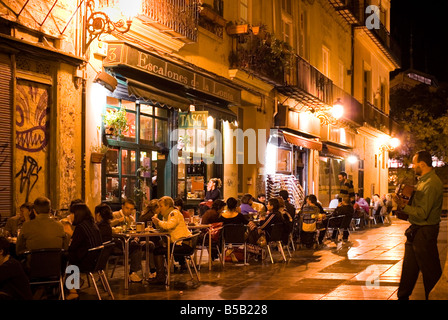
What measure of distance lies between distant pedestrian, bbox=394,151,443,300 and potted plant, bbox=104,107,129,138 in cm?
691

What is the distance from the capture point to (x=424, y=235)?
27.2ft

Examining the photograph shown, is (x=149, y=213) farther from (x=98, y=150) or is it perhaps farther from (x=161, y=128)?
(x=161, y=128)

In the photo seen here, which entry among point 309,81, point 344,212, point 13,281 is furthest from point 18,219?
point 309,81

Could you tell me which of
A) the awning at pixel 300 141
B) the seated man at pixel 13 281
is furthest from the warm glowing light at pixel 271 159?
the seated man at pixel 13 281

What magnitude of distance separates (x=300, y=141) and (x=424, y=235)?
600 inches

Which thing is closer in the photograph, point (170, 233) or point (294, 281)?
point (170, 233)

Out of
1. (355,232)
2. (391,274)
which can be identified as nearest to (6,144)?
(391,274)

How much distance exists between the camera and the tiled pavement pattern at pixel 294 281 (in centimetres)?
990

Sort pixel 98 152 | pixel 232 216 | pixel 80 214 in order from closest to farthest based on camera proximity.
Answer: pixel 80 214 < pixel 98 152 < pixel 232 216

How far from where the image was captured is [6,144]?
10.8m

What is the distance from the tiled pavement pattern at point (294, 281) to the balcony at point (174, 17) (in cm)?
513

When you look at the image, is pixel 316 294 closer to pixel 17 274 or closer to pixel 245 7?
pixel 17 274

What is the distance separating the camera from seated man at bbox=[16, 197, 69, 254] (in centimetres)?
877
